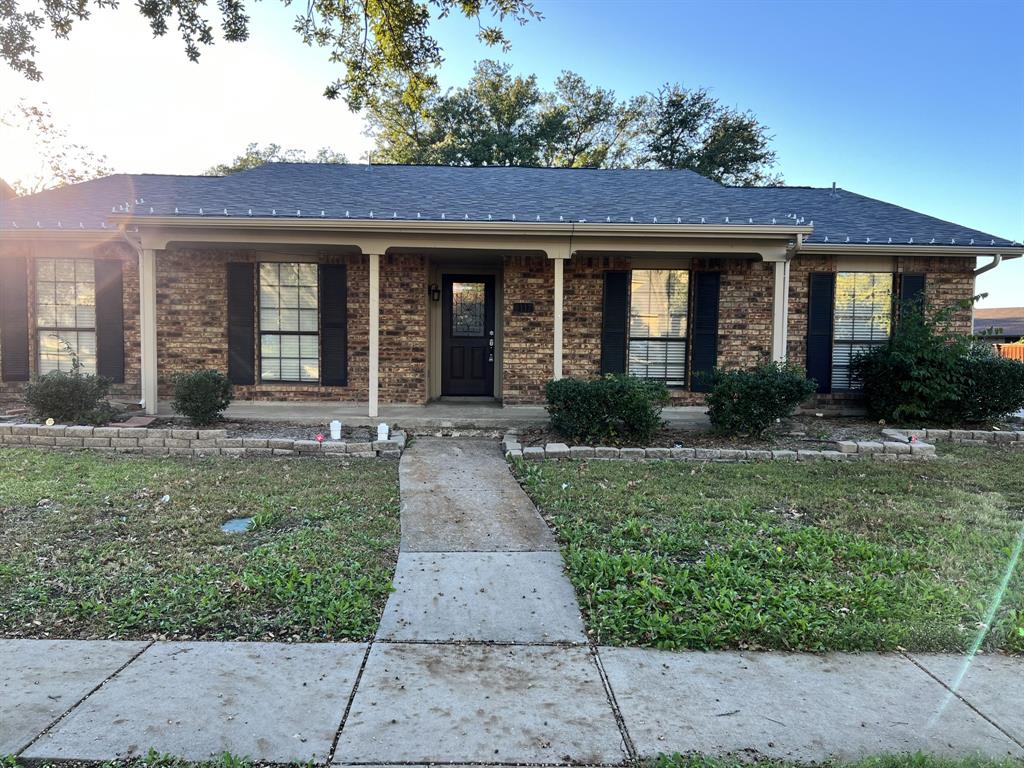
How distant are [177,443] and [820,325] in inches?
359

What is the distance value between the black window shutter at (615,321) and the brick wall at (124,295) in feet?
23.1

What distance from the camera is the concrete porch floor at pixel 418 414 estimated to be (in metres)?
8.45

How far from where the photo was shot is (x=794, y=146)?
24.1 meters

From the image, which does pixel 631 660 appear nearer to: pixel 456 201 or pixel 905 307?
pixel 456 201

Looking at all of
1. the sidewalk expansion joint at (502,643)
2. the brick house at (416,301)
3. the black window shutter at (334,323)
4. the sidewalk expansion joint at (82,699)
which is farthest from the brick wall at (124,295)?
the sidewalk expansion joint at (502,643)

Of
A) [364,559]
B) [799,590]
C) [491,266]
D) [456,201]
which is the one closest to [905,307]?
[491,266]

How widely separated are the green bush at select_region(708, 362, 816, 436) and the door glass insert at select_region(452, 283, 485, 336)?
4.07m

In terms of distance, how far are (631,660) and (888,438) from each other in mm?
6657

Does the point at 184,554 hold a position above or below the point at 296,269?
below

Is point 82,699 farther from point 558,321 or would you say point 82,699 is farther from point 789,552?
point 558,321

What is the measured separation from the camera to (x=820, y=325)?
32.4 feet

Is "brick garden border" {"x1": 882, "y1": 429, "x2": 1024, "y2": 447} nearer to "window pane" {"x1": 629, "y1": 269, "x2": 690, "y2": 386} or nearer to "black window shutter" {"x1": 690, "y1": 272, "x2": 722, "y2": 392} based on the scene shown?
"black window shutter" {"x1": 690, "y1": 272, "x2": 722, "y2": 392}

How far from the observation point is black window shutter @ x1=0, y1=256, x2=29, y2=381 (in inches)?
375

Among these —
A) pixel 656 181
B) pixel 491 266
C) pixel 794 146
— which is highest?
pixel 794 146
